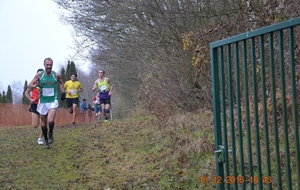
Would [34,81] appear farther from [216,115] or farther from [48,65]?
[216,115]

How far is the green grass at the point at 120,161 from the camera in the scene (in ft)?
19.6

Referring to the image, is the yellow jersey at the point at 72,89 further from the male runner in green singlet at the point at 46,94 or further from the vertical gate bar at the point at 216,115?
the vertical gate bar at the point at 216,115

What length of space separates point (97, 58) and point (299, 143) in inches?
667

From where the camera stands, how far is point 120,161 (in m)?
7.48

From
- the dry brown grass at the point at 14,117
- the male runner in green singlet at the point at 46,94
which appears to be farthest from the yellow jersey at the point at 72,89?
the dry brown grass at the point at 14,117

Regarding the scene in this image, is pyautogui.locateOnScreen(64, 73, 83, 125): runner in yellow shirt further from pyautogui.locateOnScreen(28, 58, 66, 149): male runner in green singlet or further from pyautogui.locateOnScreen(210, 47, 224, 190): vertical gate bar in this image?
pyautogui.locateOnScreen(210, 47, 224, 190): vertical gate bar

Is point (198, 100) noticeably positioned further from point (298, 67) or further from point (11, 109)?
point (11, 109)

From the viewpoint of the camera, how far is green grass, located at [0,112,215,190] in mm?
5969

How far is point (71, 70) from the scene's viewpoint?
43.2m

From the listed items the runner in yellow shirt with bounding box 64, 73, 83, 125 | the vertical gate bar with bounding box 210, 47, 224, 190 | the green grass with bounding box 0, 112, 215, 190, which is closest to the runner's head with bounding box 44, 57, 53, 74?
the green grass with bounding box 0, 112, 215, 190

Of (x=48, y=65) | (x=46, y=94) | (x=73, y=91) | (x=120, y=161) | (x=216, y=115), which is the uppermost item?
(x=48, y=65)
